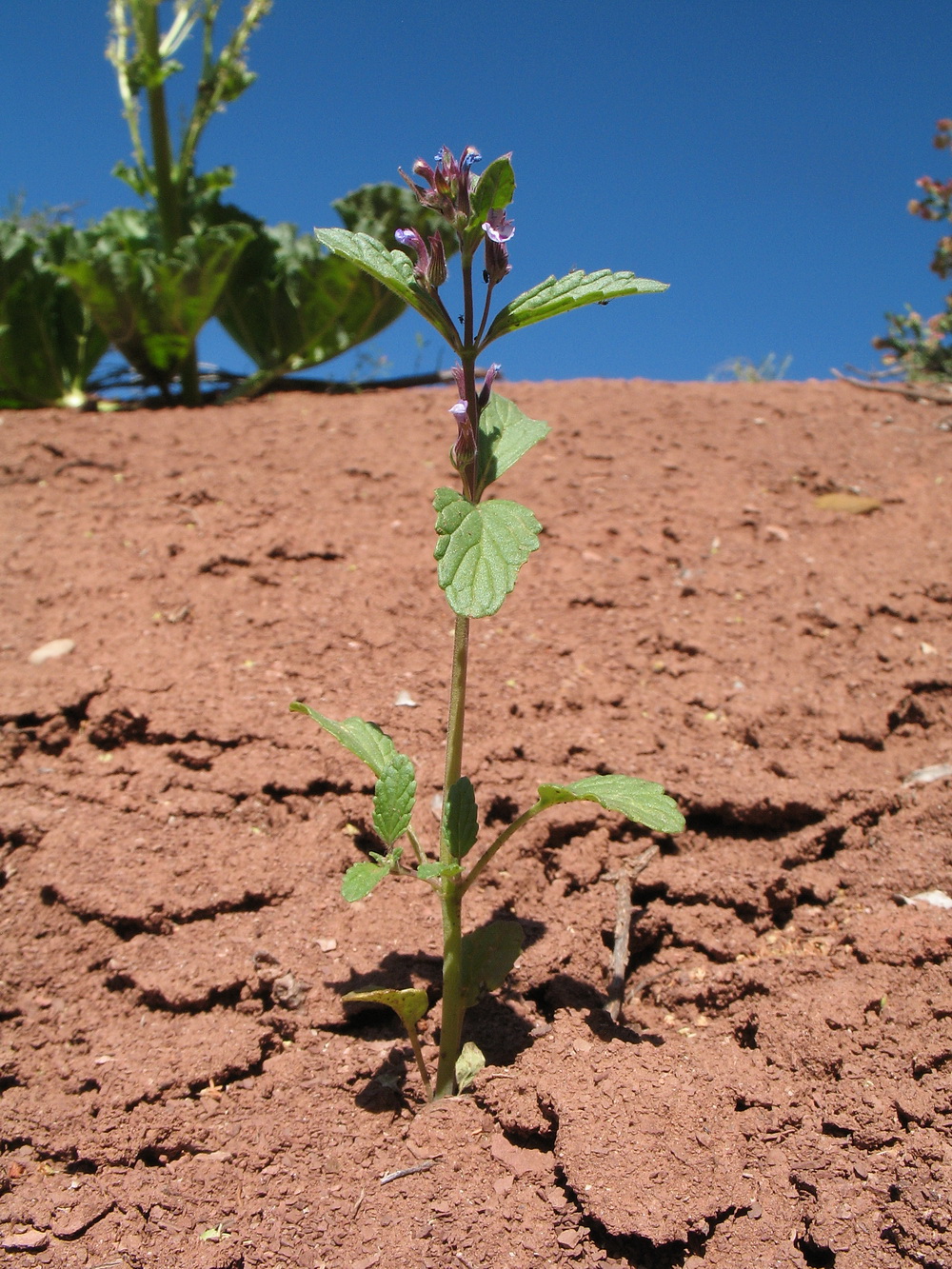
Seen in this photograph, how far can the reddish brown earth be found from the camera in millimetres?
1549

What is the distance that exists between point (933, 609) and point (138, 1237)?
2823 mm

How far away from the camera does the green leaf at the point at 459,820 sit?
163 centimetres

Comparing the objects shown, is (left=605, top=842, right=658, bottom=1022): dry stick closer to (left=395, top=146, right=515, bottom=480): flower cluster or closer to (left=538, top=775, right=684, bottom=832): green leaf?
(left=538, top=775, right=684, bottom=832): green leaf

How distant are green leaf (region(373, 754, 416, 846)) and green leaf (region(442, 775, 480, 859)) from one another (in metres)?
0.07

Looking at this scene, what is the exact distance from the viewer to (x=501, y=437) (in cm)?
170

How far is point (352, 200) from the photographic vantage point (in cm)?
548

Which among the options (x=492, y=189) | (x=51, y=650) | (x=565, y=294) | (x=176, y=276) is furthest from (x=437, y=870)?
(x=176, y=276)

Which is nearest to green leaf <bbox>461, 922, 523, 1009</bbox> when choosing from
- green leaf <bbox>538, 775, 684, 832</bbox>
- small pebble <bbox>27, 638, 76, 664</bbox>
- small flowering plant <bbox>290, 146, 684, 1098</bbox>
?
small flowering plant <bbox>290, 146, 684, 1098</bbox>

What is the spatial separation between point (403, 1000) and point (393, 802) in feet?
1.14

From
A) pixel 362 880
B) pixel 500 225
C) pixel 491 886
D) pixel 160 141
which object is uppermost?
pixel 160 141

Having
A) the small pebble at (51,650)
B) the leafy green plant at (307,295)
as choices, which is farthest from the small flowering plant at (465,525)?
the leafy green plant at (307,295)

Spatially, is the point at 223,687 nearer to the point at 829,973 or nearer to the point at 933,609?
the point at 829,973

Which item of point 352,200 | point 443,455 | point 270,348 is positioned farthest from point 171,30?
point 443,455

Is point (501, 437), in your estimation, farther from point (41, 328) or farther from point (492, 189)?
point (41, 328)
